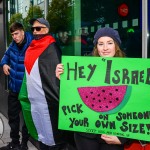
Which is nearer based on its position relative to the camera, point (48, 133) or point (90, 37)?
point (48, 133)

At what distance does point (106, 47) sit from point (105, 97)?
36 cm

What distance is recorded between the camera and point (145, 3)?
3271 millimetres

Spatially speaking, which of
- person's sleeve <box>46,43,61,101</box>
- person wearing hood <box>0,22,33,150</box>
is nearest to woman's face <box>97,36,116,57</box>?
person's sleeve <box>46,43,61,101</box>

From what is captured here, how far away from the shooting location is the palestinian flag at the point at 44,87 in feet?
11.0

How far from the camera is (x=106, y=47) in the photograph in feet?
7.60

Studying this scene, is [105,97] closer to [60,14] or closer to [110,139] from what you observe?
[110,139]

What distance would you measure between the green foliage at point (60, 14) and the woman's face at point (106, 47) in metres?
2.38

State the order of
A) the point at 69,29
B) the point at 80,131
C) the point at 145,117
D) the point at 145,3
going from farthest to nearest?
the point at 69,29, the point at 145,3, the point at 80,131, the point at 145,117

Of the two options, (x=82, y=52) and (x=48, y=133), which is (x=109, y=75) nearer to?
(x=48, y=133)

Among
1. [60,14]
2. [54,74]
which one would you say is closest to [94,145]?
[54,74]

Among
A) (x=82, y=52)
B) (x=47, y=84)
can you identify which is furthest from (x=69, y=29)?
(x=47, y=84)

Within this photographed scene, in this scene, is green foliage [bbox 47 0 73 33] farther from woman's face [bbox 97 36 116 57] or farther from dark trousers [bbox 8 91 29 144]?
woman's face [bbox 97 36 116 57]

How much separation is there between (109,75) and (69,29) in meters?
2.52

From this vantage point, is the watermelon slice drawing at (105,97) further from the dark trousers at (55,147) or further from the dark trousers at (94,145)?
the dark trousers at (55,147)
